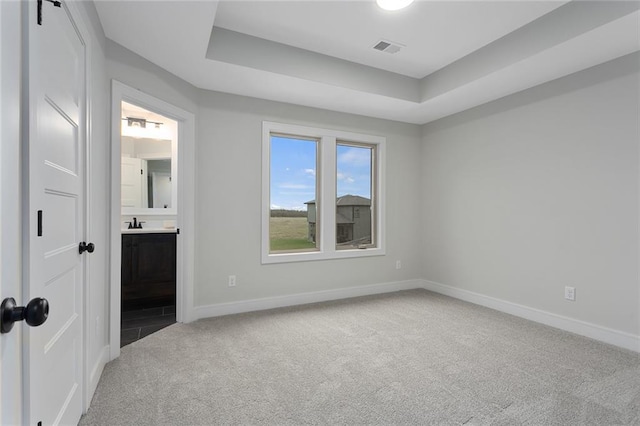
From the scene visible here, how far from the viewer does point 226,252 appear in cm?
347

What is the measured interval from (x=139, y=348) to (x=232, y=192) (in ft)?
5.53

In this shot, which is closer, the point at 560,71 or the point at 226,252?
the point at 560,71

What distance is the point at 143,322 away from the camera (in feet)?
10.6

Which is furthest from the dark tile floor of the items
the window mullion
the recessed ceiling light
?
the recessed ceiling light

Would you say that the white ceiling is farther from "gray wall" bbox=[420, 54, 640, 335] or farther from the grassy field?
the grassy field

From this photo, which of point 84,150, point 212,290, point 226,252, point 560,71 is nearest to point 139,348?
point 212,290

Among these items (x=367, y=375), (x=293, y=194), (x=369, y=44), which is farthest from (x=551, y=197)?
(x=293, y=194)

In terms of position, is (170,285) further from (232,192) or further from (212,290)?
(232,192)

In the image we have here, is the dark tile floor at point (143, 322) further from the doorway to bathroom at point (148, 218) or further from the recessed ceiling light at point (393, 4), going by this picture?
the recessed ceiling light at point (393, 4)

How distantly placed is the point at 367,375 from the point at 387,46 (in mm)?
2850

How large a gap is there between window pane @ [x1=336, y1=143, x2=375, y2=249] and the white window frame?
0.29 ft

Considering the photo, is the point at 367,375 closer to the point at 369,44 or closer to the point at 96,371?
the point at 96,371

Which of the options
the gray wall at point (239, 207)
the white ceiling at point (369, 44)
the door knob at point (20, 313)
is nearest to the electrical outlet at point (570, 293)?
the white ceiling at point (369, 44)

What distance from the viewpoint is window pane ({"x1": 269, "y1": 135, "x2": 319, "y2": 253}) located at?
12.8 ft
